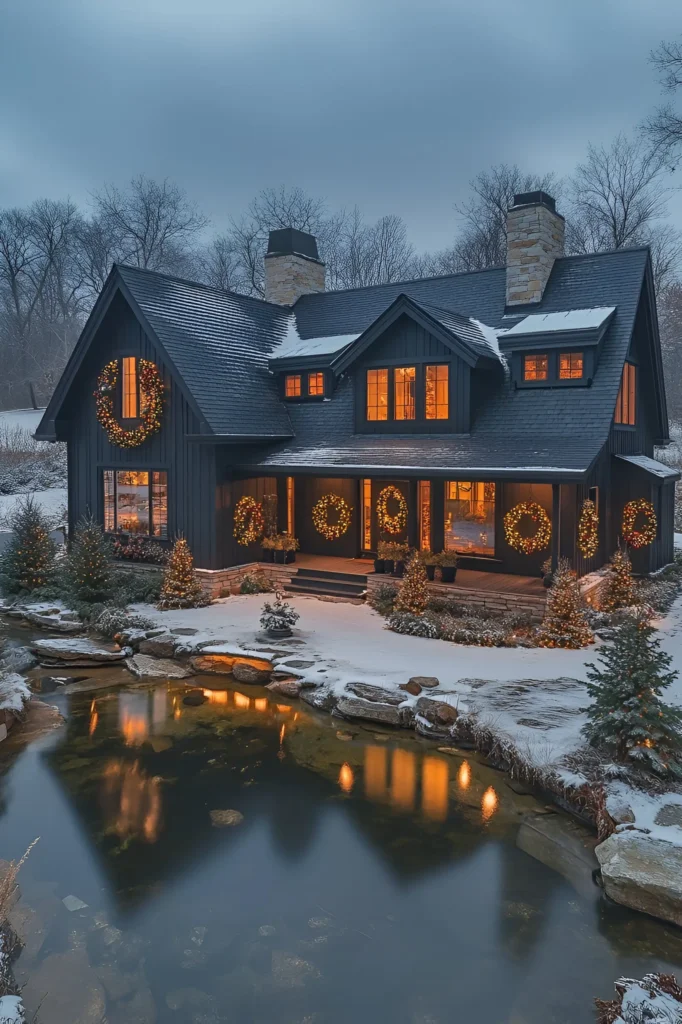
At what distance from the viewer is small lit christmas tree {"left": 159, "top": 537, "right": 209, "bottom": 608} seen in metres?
14.4

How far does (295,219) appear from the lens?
41.3 meters

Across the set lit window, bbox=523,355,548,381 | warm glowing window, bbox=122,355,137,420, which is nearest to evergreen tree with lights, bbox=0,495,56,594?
warm glowing window, bbox=122,355,137,420

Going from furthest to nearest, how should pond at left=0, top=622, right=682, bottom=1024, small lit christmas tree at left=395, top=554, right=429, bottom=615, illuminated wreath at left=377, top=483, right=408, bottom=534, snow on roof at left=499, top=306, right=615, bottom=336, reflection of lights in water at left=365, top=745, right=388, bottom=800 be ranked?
illuminated wreath at left=377, top=483, right=408, bottom=534, snow on roof at left=499, top=306, right=615, bottom=336, small lit christmas tree at left=395, top=554, right=429, bottom=615, reflection of lights in water at left=365, top=745, right=388, bottom=800, pond at left=0, top=622, right=682, bottom=1024

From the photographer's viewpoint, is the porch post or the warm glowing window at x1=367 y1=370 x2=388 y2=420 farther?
the warm glowing window at x1=367 y1=370 x2=388 y2=420

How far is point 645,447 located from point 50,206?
41801 millimetres

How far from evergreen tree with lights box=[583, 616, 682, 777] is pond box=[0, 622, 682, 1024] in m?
1.20

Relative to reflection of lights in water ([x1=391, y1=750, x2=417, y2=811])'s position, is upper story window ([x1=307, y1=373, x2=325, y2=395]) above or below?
above

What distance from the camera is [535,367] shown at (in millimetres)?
14812

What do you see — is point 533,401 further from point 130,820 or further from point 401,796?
point 130,820

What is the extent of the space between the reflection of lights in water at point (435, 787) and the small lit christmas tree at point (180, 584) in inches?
280

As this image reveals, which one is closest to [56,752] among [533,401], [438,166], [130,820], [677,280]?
[130,820]

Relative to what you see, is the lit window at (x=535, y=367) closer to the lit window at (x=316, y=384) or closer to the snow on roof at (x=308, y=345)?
the snow on roof at (x=308, y=345)

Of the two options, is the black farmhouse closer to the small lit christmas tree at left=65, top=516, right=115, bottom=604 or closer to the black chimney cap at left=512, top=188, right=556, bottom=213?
the black chimney cap at left=512, top=188, right=556, bottom=213

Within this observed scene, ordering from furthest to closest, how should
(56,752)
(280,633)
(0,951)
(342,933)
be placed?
(280,633)
(56,752)
(342,933)
(0,951)
